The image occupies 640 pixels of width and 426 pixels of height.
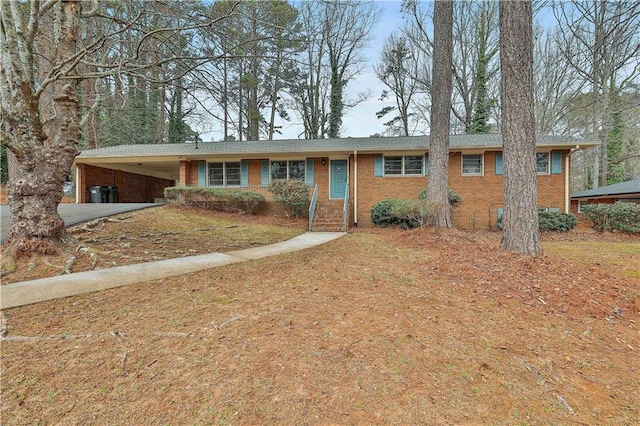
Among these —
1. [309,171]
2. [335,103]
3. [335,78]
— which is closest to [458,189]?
[309,171]

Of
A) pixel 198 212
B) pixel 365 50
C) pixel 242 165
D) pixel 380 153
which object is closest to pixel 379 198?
pixel 380 153

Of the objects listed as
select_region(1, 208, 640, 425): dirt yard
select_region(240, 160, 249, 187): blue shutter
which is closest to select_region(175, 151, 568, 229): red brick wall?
select_region(240, 160, 249, 187): blue shutter

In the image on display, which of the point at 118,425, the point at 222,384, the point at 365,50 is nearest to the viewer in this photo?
the point at 118,425

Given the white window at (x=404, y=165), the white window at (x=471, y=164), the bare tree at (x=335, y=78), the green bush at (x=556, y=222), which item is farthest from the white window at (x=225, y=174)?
the green bush at (x=556, y=222)

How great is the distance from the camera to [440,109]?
8.56m

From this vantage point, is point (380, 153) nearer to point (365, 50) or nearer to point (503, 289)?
point (503, 289)

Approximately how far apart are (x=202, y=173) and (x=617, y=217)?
1576cm

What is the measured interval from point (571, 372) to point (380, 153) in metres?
10.9

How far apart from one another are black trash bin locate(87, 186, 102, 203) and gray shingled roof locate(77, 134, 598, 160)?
163 cm

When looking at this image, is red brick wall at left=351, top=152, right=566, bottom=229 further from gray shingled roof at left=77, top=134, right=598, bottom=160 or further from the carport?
the carport

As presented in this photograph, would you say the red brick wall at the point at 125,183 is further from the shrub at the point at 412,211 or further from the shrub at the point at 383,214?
the shrub at the point at 412,211

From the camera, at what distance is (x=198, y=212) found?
38.1 feet

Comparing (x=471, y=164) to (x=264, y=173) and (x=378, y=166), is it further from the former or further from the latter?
(x=264, y=173)

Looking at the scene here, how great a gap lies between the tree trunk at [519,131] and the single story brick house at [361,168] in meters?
6.39
